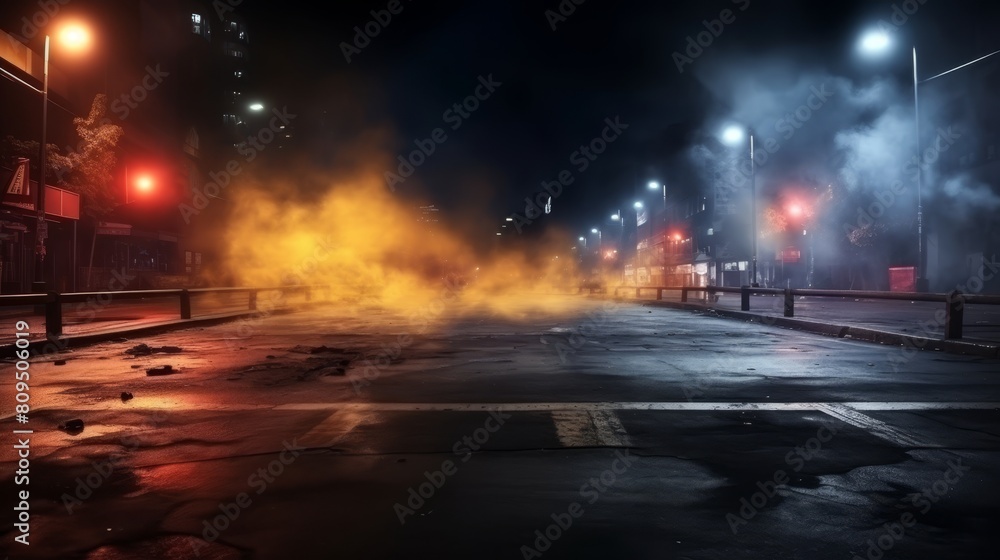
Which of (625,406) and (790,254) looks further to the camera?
(790,254)

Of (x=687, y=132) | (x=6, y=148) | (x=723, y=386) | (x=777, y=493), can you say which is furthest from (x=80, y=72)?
(x=687, y=132)

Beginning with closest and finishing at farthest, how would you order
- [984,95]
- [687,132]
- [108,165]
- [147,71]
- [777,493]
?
[777,493] → [108,165] → [984,95] → [147,71] → [687,132]

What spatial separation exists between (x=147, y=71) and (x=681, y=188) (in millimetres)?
57738

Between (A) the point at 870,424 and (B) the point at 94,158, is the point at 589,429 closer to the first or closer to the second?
(A) the point at 870,424

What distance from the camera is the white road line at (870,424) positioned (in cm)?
518

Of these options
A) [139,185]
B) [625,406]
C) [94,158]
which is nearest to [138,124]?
[139,185]

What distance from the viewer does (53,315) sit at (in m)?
12.6

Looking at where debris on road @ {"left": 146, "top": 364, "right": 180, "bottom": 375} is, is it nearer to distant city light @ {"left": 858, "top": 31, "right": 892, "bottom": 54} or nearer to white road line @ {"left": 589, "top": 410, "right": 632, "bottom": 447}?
white road line @ {"left": 589, "top": 410, "right": 632, "bottom": 447}

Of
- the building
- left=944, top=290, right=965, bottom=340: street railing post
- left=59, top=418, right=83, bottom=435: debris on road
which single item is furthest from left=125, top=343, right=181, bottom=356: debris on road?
left=944, top=290, right=965, bottom=340: street railing post

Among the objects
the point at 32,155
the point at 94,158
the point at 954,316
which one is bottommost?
the point at 954,316

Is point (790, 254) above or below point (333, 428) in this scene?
above

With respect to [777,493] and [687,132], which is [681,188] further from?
[777,493]

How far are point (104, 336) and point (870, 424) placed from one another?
13675 mm

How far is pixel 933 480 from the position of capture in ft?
13.8
